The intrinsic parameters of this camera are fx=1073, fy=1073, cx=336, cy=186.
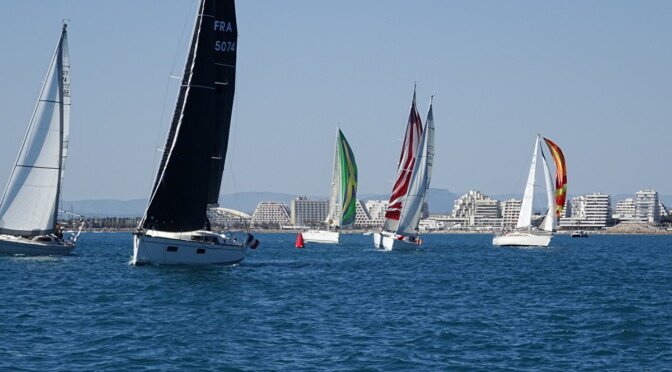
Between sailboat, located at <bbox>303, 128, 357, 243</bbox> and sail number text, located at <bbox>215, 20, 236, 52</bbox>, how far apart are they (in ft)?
171

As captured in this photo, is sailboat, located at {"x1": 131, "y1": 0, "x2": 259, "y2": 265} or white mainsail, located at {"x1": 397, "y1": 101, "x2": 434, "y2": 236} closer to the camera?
sailboat, located at {"x1": 131, "y1": 0, "x2": 259, "y2": 265}

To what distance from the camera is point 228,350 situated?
22.8m

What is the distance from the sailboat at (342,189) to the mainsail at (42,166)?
48.1 metres

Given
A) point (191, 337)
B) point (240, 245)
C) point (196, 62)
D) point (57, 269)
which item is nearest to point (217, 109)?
point (196, 62)

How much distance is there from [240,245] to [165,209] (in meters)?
4.01

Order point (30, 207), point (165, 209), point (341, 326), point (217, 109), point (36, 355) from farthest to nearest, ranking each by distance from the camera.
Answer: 1. point (30, 207)
2. point (217, 109)
3. point (165, 209)
4. point (341, 326)
5. point (36, 355)

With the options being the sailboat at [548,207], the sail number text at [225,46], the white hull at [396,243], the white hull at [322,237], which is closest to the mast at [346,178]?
the white hull at [322,237]

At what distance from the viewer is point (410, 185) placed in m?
71.0

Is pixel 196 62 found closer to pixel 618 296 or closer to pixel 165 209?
pixel 165 209

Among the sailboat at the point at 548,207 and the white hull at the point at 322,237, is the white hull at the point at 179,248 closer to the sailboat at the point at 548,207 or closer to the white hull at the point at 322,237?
the sailboat at the point at 548,207

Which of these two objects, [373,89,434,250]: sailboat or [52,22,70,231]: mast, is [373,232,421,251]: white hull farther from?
[52,22,70,231]: mast

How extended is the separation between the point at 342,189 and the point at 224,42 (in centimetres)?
5360

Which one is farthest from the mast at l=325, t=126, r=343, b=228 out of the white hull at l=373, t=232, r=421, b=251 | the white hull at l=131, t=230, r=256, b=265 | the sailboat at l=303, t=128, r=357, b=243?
the white hull at l=131, t=230, r=256, b=265

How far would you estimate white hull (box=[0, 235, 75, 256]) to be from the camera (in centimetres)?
4903
